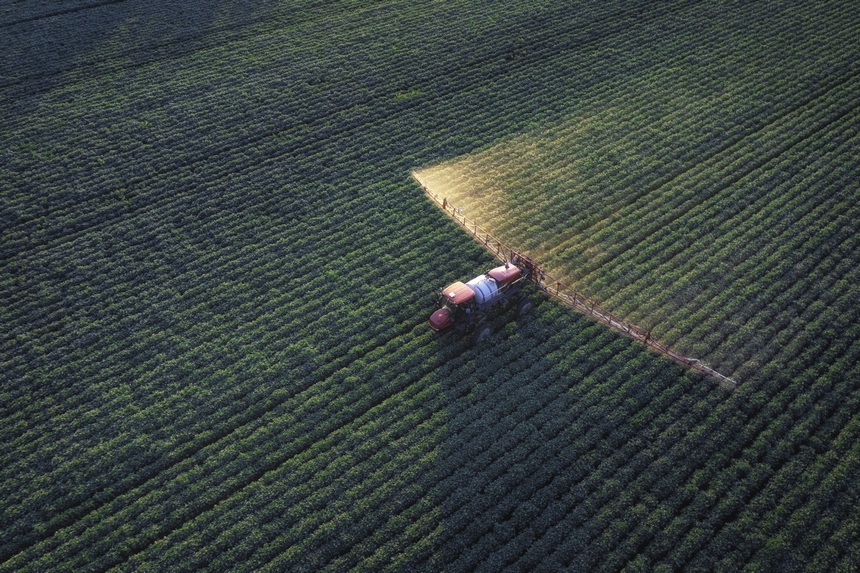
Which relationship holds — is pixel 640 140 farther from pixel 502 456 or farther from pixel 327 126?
pixel 502 456

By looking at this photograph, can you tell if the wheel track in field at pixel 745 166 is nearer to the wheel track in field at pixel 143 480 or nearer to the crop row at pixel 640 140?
the crop row at pixel 640 140

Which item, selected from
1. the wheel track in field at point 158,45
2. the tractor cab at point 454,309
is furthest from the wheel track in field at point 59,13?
the tractor cab at point 454,309

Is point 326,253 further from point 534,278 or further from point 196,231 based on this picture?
point 534,278

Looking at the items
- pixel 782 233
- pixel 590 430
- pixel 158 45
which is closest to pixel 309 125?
pixel 158 45

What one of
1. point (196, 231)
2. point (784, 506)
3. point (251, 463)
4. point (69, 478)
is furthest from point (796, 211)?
point (69, 478)

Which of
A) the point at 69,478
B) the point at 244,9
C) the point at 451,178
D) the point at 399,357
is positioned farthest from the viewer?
the point at 244,9

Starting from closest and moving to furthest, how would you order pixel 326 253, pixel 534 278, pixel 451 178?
pixel 534 278
pixel 326 253
pixel 451 178
